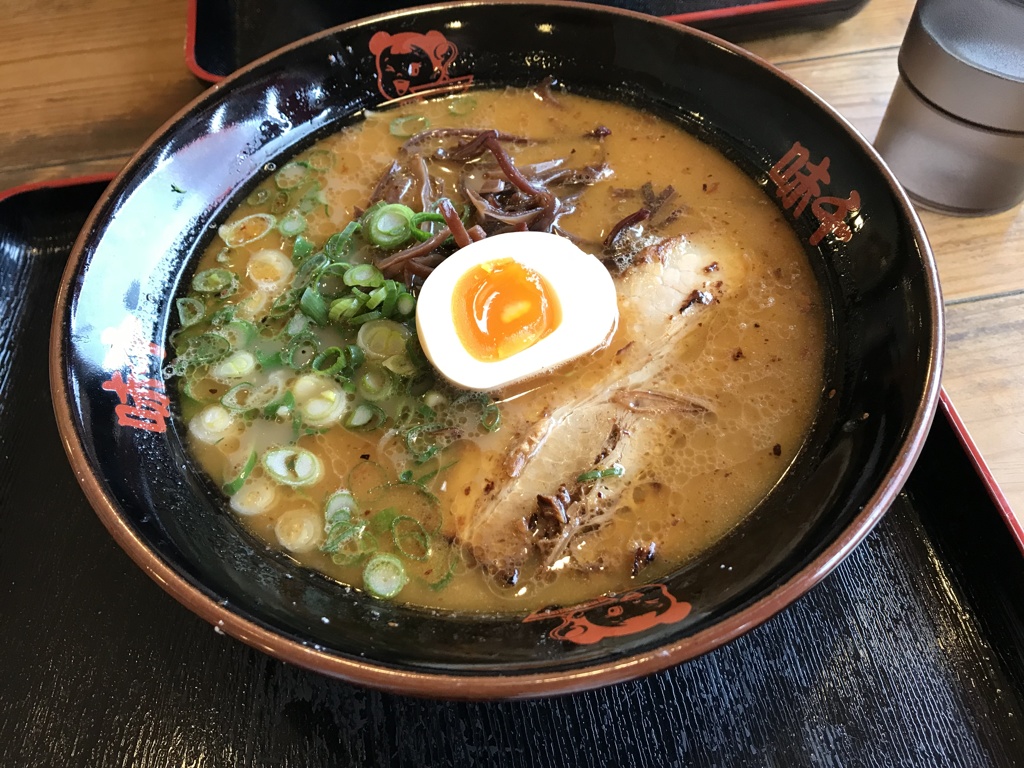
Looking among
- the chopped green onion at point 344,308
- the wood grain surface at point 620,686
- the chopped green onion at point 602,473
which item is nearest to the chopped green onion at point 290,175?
the chopped green onion at point 344,308

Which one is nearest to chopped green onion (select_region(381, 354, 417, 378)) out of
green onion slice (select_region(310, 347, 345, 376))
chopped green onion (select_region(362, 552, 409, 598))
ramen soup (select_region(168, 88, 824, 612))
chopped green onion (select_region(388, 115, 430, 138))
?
ramen soup (select_region(168, 88, 824, 612))

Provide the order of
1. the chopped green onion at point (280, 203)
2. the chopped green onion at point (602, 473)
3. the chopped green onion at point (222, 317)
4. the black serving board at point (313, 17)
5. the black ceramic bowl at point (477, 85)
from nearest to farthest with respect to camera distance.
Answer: the black ceramic bowl at point (477, 85), the chopped green onion at point (602, 473), the chopped green onion at point (222, 317), the chopped green onion at point (280, 203), the black serving board at point (313, 17)

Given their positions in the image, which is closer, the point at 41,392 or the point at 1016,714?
the point at 1016,714

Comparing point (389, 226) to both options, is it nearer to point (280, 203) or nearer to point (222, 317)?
point (280, 203)

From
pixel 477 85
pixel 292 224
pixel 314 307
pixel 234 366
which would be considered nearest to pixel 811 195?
pixel 477 85

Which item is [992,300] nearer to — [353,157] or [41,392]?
[353,157]

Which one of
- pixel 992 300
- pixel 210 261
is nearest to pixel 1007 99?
pixel 992 300

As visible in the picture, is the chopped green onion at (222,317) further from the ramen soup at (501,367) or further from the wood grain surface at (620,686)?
the wood grain surface at (620,686)
